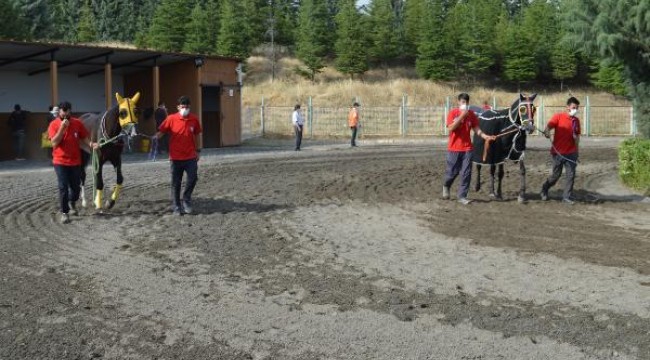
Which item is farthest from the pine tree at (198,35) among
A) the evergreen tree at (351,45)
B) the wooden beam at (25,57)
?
the wooden beam at (25,57)

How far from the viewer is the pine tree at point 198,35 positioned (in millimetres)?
57406

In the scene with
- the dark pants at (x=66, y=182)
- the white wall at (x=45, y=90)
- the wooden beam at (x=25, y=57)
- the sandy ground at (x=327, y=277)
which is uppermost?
the wooden beam at (x=25, y=57)

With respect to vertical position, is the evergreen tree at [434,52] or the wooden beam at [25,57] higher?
the evergreen tree at [434,52]

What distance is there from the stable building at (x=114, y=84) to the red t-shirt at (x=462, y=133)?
48.0ft

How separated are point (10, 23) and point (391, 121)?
27754 millimetres

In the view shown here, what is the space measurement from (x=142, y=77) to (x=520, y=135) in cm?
2021

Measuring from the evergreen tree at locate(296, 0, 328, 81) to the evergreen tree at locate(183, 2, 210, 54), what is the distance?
304 inches

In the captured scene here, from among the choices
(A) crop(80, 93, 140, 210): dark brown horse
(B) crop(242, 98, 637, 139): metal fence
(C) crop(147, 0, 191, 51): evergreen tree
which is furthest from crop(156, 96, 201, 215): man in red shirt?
(C) crop(147, 0, 191, 51): evergreen tree

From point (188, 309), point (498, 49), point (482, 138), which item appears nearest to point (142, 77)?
point (482, 138)

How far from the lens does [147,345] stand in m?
5.30

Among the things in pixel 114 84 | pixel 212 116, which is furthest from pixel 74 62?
pixel 212 116

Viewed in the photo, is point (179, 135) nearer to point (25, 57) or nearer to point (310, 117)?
point (25, 57)

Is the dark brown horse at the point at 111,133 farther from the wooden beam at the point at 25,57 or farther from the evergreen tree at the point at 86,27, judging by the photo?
the evergreen tree at the point at 86,27

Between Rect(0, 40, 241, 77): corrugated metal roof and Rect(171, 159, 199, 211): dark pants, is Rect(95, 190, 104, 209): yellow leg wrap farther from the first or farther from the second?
Rect(0, 40, 241, 77): corrugated metal roof
